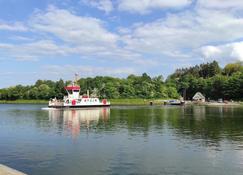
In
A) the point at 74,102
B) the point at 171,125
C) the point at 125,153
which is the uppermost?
the point at 74,102

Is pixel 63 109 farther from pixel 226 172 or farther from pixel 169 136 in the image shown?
pixel 226 172

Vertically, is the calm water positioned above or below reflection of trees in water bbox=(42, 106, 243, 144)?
below

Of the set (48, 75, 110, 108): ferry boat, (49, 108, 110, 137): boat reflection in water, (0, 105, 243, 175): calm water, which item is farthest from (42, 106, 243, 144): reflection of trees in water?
(48, 75, 110, 108): ferry boat

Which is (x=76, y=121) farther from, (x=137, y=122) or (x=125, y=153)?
(x=125, y=153)

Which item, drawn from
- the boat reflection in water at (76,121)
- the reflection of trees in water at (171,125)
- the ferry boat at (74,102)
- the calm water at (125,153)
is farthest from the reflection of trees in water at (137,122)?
the ferry boat at (74,102)

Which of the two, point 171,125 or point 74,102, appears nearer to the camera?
point 171,125

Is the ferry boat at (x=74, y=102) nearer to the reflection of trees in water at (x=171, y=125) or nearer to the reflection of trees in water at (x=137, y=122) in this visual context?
the reflection of trees in water at (x=171, y=125)

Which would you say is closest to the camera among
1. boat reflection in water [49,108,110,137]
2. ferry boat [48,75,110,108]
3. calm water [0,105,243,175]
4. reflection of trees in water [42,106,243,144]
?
calm water [0,105,243,175]

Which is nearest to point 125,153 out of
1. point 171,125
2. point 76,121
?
point 171,125

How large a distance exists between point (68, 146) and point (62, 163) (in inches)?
339

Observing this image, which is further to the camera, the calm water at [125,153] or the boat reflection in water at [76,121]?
the boat reflection in water at [76,121]

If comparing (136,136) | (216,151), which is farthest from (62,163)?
(136,136)

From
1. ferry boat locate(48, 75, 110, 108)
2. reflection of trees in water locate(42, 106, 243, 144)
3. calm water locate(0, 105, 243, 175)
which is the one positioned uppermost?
ferry boat locate(48, 75, 110, 108)

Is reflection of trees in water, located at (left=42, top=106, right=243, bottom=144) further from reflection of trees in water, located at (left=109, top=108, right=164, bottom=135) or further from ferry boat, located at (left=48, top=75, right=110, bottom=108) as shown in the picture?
ferry boat, located at (left=48, top=75, right=110, bottom=108)
